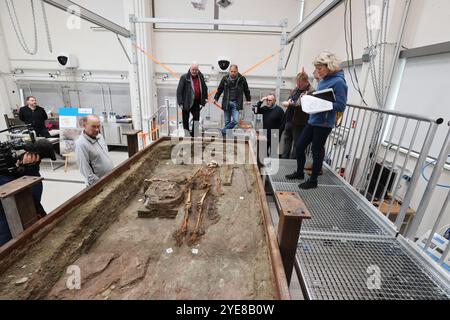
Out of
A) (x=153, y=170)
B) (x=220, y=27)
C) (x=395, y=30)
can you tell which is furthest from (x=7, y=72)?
(x=395, y=30)

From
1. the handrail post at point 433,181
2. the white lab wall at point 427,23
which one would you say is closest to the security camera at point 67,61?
the white lab wall at point 427,23

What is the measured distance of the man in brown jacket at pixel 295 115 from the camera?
328 cm

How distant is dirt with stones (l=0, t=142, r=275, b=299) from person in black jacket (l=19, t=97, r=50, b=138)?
17.2 feet

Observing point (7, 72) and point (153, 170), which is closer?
point (153, 170)

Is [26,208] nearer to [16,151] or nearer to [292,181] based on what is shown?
[16,151]

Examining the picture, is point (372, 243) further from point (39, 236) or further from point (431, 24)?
point (431, 24)

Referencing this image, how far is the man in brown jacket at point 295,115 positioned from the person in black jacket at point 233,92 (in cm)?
125

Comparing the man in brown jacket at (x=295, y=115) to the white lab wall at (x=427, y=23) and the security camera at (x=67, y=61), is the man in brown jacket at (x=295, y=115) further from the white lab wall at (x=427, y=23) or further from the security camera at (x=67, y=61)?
the security camera at (x=67, y=61)

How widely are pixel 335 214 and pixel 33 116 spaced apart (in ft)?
24.1

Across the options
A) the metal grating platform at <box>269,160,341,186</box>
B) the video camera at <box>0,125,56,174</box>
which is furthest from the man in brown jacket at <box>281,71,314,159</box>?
the video camera at <box>0,125,56,174</box>

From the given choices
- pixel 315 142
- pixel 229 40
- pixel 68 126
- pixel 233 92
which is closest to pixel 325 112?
pixel 315 142

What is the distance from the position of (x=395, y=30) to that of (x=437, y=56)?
2.66 ft

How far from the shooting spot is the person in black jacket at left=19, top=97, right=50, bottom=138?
572 centimetres

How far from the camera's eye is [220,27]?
673cm
